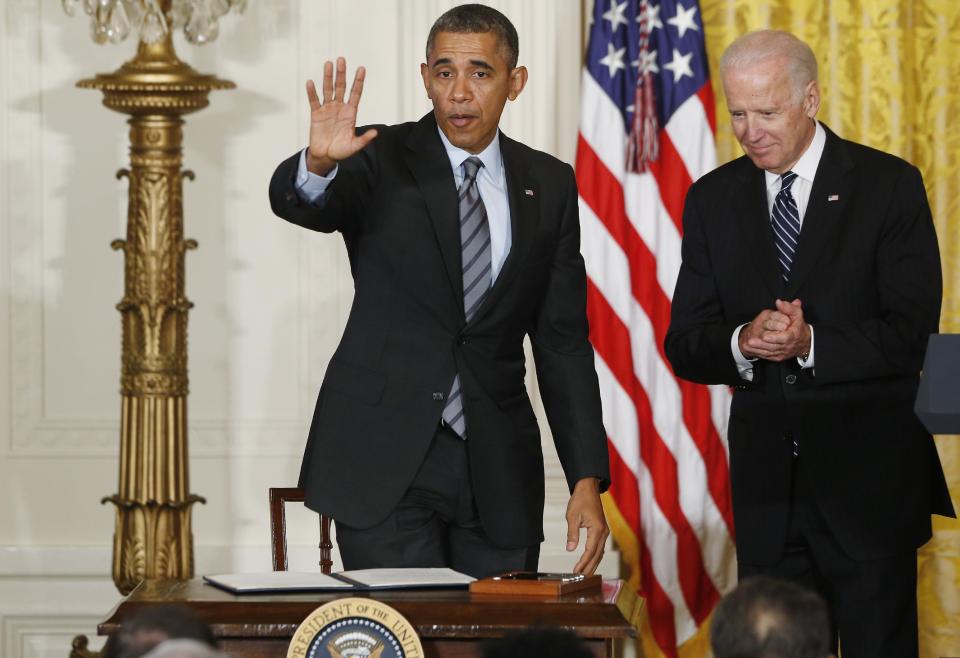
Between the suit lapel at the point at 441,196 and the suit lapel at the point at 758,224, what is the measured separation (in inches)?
29.8

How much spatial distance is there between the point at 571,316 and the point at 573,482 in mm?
414

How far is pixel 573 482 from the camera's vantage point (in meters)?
4.00

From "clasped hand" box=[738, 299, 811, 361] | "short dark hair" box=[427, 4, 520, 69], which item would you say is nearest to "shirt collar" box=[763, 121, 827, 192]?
"clasped hand" box=[738, 299, 811, 361]

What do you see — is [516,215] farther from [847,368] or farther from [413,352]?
[847,368]

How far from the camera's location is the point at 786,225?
4.07 metres

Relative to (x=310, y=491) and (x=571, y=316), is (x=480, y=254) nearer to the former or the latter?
(x=571, y=316)

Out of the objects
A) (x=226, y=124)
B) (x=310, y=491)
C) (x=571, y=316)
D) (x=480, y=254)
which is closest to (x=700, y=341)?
(x=571, y=316)

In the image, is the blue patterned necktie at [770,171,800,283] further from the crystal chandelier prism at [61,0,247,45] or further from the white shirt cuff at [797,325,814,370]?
the crystal chandelier prism at [61,0,247,45]

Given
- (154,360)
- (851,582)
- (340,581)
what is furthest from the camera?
(154,360)

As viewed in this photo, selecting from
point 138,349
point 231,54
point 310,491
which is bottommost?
point 310,491

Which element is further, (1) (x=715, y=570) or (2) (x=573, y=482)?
(1) (x=715, y=570)

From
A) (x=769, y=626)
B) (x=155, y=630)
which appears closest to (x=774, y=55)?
(x=769, y=626)

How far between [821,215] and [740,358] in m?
0.41

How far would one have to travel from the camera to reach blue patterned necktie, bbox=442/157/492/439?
12.7 ft
